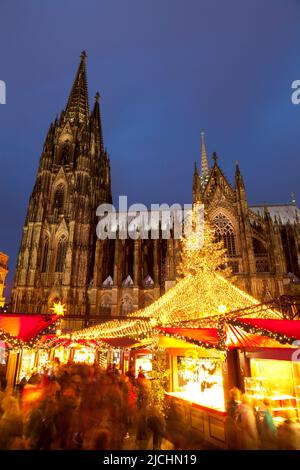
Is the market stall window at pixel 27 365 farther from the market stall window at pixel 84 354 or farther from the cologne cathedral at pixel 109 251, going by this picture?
the cologne cathedral at pixel 109 251

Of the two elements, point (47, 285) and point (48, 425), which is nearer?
point (48, 425)

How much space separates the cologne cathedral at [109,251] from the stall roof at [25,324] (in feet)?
61.6

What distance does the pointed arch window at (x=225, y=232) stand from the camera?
31.7 metres

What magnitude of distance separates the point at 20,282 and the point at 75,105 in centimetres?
3232

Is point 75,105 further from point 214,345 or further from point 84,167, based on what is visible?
point 214,345

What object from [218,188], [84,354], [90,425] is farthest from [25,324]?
[218,188]

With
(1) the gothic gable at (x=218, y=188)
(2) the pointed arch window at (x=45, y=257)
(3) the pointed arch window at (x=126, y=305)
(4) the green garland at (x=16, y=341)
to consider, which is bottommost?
(4) the green garland at (x=16, y=341)

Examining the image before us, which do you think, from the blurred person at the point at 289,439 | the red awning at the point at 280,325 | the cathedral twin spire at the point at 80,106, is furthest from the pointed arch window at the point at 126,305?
the cathedral twin spire at the point at 80,106

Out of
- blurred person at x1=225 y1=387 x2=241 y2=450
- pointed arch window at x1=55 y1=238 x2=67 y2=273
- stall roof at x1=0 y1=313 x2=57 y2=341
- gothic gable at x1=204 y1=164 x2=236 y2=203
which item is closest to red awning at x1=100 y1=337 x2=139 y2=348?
stall roof at x1=0 y1=313 x2=57 y2=341

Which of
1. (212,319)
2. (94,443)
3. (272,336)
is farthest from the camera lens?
(212,319)

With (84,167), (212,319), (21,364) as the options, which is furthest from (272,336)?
(84,167)

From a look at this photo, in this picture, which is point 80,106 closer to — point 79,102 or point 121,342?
point 79,102

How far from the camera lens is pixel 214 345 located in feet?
25.9

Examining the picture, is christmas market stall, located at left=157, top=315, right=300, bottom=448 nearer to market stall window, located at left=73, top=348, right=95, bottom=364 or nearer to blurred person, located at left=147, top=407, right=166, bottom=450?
blurred person, located at left=147, top=407, right=166, bottom=450
